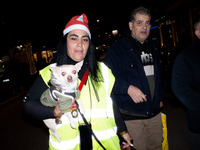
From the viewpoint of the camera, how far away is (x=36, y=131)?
15.7 ft

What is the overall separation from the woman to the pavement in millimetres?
2359

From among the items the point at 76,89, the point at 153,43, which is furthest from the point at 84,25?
the point at 153,43

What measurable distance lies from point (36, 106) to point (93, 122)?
1.79 ft

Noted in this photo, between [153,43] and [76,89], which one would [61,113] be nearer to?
[76,89]

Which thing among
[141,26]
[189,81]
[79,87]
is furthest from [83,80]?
[141,26]

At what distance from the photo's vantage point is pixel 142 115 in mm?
2203

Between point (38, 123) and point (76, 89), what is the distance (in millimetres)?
4625

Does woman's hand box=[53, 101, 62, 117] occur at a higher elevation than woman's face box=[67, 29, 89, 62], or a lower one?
lower

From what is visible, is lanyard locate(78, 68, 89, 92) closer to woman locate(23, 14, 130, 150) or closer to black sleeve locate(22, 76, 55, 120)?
woman locate(23, 14, 130, 150)

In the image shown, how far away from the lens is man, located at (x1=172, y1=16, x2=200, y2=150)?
160 cm

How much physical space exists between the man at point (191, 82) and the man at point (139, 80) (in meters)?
0.56

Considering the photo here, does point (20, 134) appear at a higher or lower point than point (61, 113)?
lower

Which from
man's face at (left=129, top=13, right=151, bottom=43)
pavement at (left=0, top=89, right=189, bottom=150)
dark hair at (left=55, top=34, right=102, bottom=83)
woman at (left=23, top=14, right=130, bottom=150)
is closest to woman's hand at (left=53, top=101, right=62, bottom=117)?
woman at (left=23, top=14, right=130, bottom=150)

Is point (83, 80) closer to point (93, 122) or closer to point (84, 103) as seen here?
point (84, 103)
